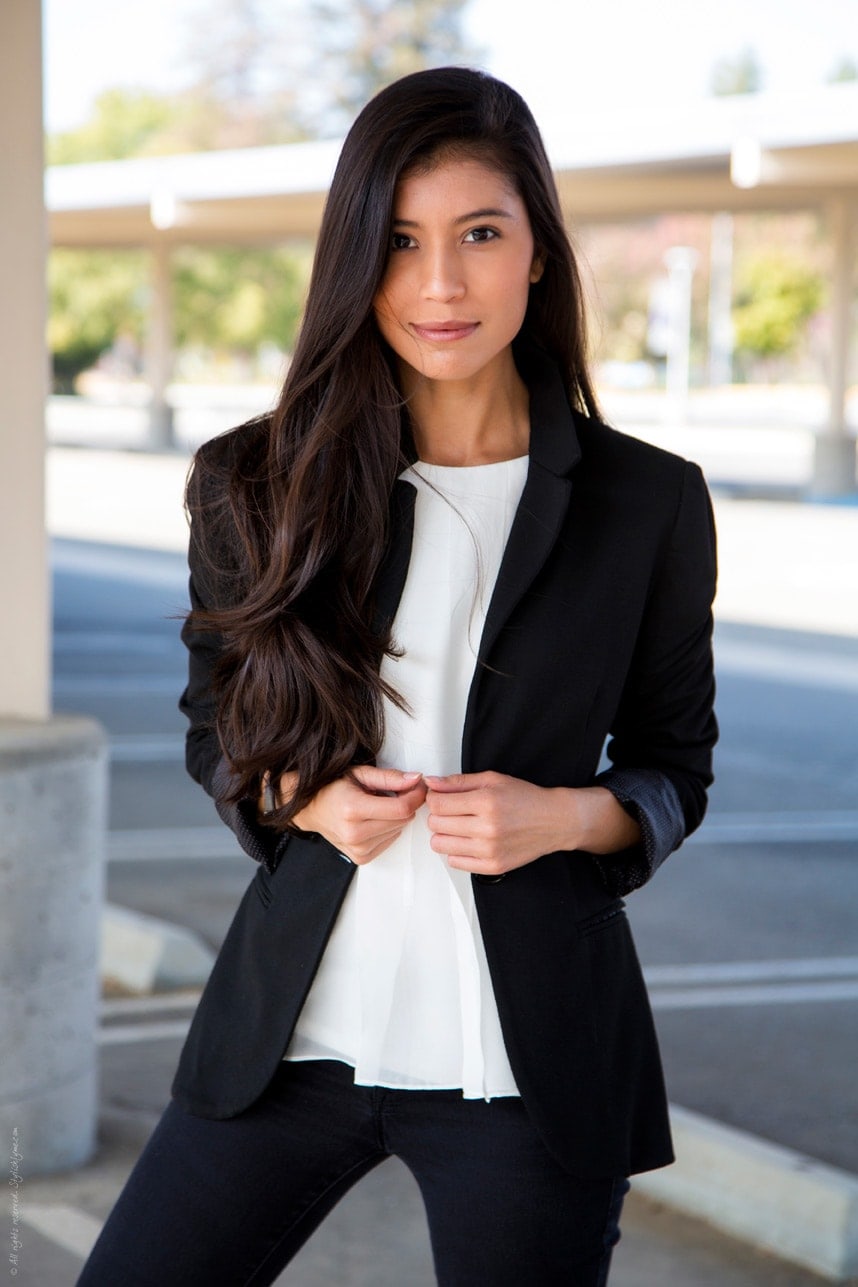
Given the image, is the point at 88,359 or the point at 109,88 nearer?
the point at 88,359

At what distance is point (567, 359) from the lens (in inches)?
87.7

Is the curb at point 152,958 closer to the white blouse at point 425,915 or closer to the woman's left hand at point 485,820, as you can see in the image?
the white blouse at point 425,915

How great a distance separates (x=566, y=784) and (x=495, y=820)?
0.59ft

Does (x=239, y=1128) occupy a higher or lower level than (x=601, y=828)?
lower

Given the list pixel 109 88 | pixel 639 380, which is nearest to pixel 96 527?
pixel 639 380

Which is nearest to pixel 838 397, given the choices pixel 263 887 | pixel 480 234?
pixel 480 234

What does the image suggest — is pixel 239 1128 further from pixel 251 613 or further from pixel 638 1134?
pixel 251 613

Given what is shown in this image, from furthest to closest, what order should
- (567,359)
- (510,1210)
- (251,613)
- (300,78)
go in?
(300,78)
(567,359)
(251,613)
(510,1210)

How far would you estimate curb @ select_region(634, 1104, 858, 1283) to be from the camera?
362cm

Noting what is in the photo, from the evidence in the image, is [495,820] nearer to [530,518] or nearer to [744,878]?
[530,518]

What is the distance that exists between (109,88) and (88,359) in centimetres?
1941

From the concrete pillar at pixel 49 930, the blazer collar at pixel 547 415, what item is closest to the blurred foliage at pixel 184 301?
the concrete pillar at pixel 49 930

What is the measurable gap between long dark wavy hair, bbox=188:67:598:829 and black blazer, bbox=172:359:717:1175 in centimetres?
4

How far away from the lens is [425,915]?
6.54 feet
